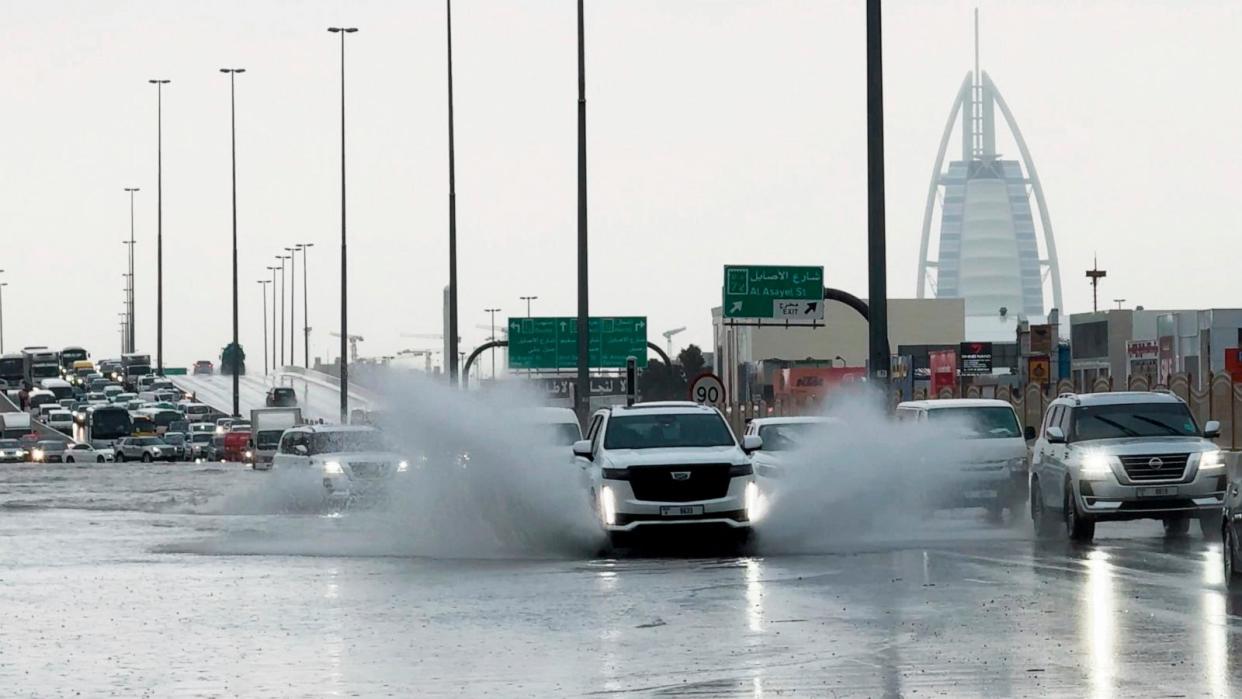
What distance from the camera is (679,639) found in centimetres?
1570

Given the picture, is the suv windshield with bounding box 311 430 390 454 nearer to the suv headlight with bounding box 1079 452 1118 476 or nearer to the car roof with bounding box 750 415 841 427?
the car roof with bounding box 750 415 841 427

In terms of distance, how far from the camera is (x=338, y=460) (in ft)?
136

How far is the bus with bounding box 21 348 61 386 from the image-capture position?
171 m

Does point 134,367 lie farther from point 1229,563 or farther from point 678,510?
point 1229,563

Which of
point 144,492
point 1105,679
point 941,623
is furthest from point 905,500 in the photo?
point 144,492

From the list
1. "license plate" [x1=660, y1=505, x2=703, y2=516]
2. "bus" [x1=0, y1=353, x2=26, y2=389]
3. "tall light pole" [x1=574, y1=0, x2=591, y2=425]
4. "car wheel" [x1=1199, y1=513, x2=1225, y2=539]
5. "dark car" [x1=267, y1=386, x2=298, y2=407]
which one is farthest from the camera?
"bus" [x1=0, y1=353, x2=26, y2=389]

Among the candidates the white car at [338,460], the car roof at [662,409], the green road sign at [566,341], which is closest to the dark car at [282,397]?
the green road sign at [566,341]

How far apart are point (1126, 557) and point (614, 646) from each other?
32.4 ft

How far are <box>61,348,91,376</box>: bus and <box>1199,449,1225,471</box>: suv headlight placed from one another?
165 m

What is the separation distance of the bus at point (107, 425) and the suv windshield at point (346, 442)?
65754mm

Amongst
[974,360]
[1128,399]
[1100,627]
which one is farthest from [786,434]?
[974,360]

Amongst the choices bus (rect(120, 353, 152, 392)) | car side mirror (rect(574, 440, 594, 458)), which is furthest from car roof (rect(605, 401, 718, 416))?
bus (rect(120, 353, 152, 392))

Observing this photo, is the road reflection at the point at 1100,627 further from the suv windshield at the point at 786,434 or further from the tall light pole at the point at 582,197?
the tall light pole at the point at 582,197

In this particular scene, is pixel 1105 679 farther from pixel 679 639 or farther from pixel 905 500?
pixel 905 500
